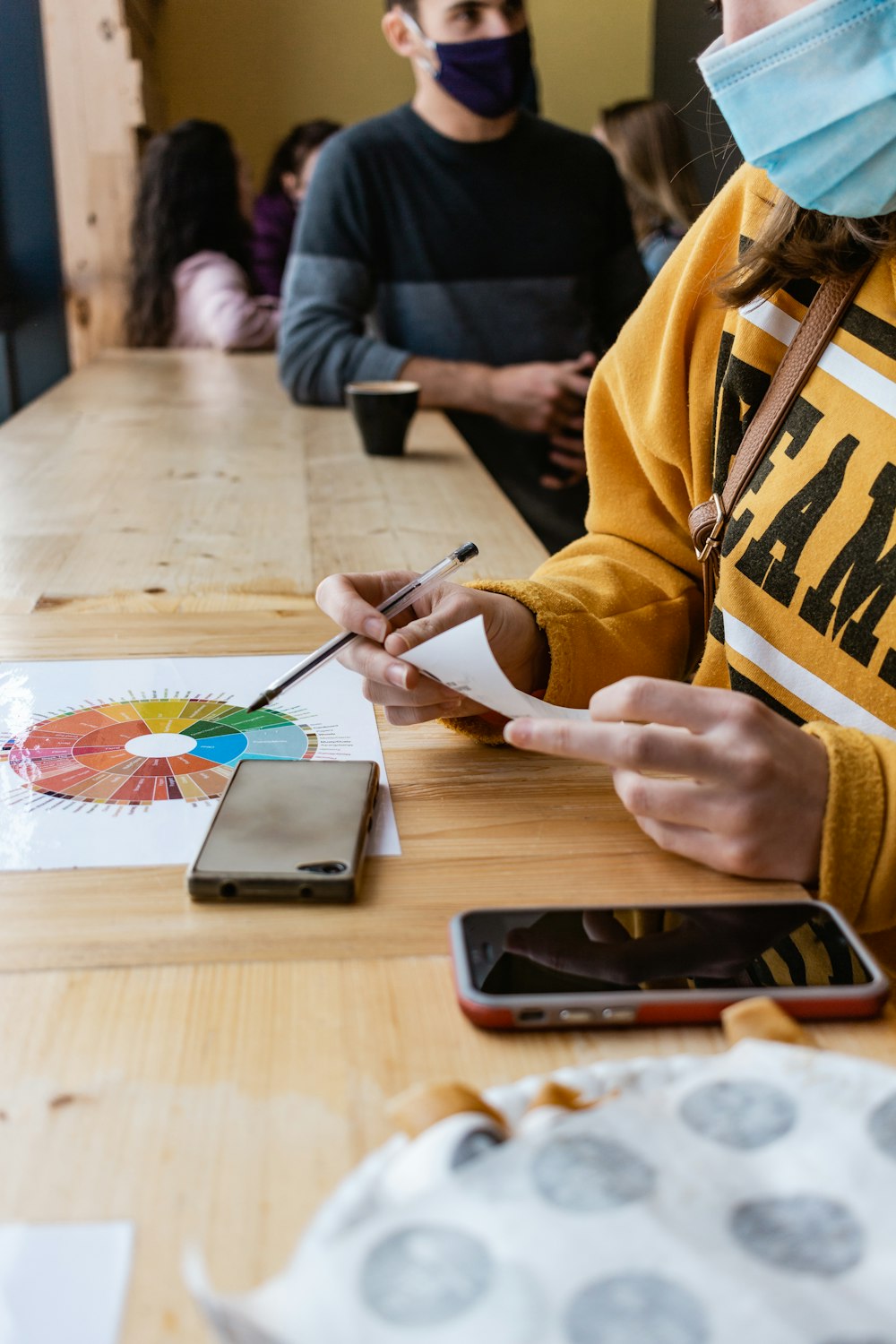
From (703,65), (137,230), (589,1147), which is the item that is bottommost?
(137,230)

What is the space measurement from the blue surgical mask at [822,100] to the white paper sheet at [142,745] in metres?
0.43

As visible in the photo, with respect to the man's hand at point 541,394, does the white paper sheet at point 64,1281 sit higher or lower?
higher

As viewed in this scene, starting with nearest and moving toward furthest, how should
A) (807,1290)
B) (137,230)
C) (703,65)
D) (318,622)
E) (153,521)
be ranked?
(807,1290), (703,65), (318,622), (153,521), (137,230)

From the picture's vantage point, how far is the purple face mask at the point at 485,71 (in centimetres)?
209

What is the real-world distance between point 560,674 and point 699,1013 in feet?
1.22

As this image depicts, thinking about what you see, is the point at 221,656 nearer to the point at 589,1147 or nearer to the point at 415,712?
the point at 415,712

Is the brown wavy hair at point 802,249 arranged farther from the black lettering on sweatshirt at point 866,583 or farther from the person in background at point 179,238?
the person in background at point 179,238

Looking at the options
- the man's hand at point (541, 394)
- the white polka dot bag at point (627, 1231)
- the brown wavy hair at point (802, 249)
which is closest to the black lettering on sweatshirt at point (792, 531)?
the brown wavy hair at point (802, 249)

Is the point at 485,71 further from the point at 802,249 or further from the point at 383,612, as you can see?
the point at 383,612

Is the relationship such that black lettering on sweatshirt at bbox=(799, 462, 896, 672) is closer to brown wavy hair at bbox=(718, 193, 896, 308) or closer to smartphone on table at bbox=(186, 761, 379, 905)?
brown wavy hair at bbox=(718, 193, 896, 308)

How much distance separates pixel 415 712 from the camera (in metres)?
0.76

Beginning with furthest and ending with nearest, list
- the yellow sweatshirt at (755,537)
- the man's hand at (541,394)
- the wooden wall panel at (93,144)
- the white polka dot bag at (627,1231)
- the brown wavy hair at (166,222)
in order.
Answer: the brown wavy hair at (166,222) < the wooden wall panel at (93,144) < the man's hand at (541,394) < the yellow sweatshirt at (755,537) < the white polka dot bag at (627,1231)

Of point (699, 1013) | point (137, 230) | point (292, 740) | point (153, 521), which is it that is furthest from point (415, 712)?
point (137, 230)

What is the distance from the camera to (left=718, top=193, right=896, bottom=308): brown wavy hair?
2.46 feet
